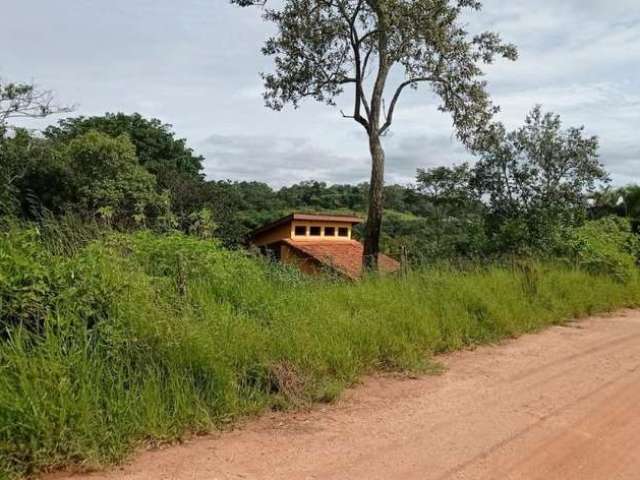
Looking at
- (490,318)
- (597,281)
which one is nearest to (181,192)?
(597,281)

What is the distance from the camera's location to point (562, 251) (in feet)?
46.2

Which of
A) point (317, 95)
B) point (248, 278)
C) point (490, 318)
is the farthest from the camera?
point (317, 95)

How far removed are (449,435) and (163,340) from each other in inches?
92.0

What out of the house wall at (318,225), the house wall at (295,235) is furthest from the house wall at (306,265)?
the house wall at (318,225)

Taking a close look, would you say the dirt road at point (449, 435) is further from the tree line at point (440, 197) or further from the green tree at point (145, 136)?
the green tree at point (145, 136)

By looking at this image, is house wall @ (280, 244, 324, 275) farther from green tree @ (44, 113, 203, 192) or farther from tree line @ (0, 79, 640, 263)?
green tree @ (44, 113, 203, 192)

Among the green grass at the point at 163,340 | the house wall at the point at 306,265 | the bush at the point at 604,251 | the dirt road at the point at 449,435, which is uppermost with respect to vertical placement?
the bush at the point at 604,251

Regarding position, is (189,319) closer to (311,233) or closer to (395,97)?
(395,97)

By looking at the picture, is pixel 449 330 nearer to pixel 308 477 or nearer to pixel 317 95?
pixel 308 477

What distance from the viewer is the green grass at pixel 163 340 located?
4039 mm

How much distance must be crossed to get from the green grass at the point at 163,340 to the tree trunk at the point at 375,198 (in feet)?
26.6

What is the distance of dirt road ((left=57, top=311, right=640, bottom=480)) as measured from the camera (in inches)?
158

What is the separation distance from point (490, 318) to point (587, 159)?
453 inches

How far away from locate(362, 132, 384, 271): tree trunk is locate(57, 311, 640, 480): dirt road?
30.9 feet
